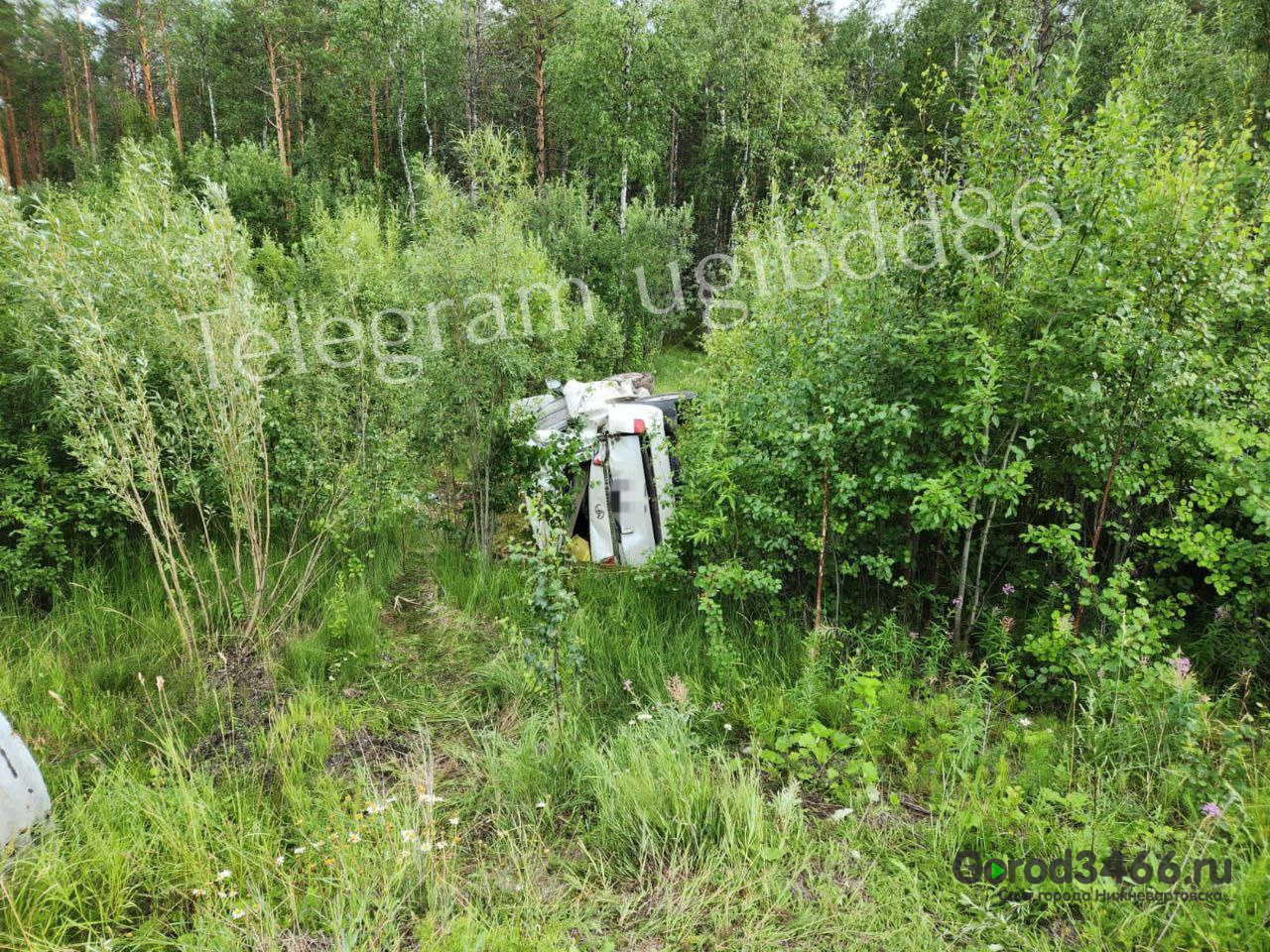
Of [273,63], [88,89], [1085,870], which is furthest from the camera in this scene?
[88,89]

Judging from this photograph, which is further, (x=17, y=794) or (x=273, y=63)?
(x=273, y=63)

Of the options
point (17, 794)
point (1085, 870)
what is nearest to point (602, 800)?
point (1085, 870)

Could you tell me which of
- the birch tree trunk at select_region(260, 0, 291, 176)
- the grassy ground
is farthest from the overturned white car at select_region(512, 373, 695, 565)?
the birch tree trunk at select_region(260, 0, 291, 176)

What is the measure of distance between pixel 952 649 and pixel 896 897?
1.90 m

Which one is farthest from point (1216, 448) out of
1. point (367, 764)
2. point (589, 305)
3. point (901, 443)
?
point (589, 305)

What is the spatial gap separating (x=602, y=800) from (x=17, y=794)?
2066 mm

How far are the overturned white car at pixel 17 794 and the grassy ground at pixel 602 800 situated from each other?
13 cm

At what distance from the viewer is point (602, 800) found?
8.40 ft

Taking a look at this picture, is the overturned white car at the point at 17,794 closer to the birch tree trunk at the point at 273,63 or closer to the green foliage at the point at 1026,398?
the green foliage at the point at 1026,398

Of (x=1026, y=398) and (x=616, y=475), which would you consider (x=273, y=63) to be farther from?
(x=1026, y=398)

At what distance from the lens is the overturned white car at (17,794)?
218cm

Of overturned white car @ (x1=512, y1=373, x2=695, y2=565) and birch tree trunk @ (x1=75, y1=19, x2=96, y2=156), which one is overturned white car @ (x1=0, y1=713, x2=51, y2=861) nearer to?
Answer: overturned white car @ (x1=512, y1=373, x2=695, y2=565)

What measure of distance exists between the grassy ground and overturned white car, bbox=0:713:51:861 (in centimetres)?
13

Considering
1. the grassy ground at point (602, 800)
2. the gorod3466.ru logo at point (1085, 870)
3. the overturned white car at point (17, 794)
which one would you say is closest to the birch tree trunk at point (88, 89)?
the grassy ground at point (602, 800)
